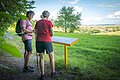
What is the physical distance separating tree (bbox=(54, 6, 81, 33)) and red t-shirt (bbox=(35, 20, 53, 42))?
6161 centimetres

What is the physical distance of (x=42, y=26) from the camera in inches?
228

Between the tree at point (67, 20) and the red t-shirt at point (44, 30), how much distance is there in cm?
6161

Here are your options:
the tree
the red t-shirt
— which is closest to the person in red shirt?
the red t-shirt

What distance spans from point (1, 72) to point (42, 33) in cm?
158

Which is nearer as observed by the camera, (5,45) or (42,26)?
(5,45)

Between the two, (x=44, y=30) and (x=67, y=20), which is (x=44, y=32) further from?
(x=67, y=20)

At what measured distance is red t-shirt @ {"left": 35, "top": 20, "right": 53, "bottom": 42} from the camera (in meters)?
5.75

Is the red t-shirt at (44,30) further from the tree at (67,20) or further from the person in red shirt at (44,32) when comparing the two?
the tree at (67,20)

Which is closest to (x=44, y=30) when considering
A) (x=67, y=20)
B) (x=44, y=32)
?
(x=44, y=32)

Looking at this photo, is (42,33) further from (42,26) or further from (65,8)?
(65,8)

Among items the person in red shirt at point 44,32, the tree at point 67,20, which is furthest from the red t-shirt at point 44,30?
the tree at point 67,20

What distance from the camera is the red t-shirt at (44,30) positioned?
5.75 metres

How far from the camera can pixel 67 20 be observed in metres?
69.4

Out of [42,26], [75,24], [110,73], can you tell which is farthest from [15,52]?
[75,24]
